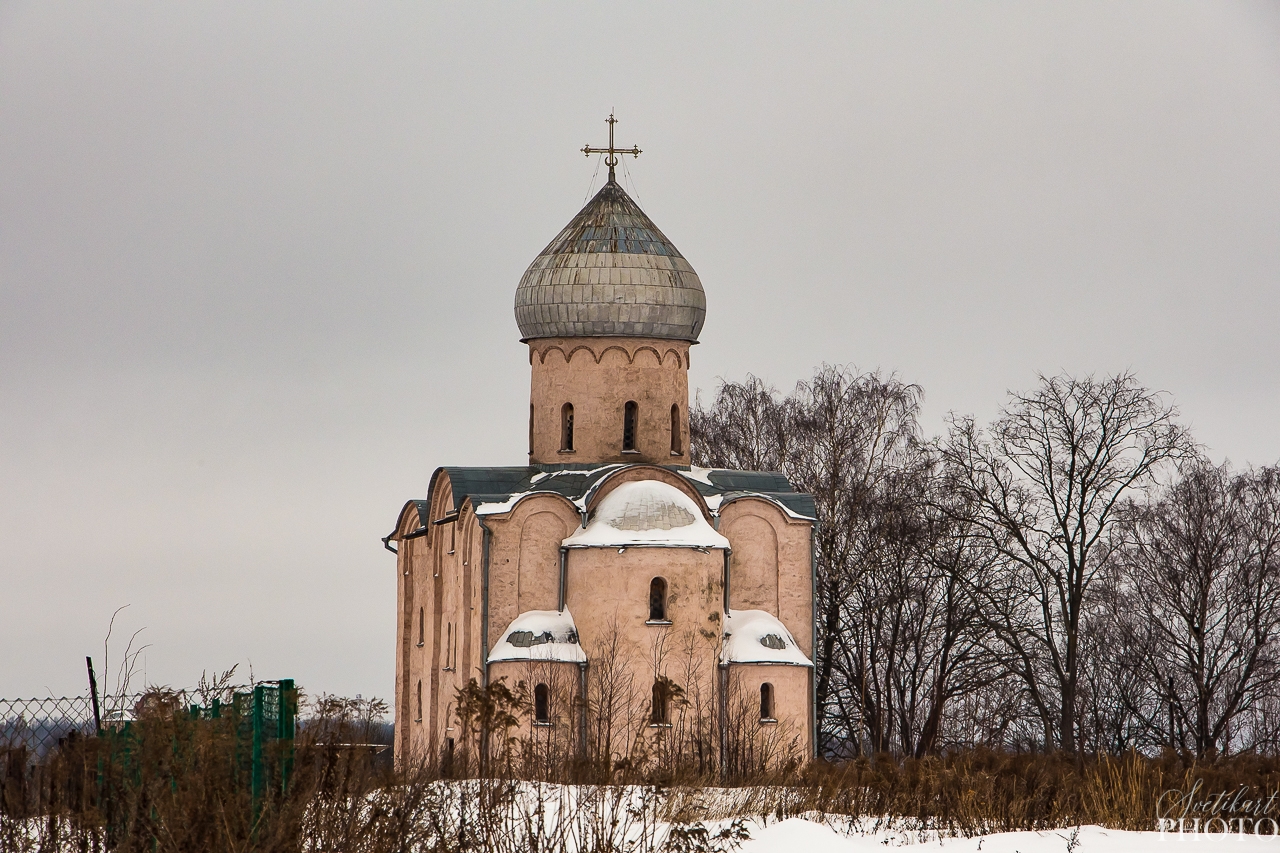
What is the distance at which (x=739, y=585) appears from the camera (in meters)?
25.2

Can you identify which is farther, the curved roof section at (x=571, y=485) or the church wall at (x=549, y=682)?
the curved roof section at (x=571, y=485)

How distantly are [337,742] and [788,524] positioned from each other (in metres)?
15.7

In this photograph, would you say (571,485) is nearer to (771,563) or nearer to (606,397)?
(606,397)

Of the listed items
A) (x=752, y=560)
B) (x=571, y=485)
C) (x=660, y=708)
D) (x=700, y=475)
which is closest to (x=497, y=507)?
(x=571, y=485)

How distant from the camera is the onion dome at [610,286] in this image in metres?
26.2

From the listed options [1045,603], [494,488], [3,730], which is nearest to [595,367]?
[494,488]

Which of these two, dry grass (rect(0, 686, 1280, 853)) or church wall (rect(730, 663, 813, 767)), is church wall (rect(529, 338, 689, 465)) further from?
dry grass (rect(0, 686, 1280, 853))

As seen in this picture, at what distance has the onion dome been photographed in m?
26.2

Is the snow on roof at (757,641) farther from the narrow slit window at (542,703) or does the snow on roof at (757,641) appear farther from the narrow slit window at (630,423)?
the narrow slit window at (630,423)

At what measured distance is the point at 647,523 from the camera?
2366 cm

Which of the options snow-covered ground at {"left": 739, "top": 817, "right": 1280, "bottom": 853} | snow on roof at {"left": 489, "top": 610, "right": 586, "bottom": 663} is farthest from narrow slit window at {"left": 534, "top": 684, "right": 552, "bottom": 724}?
snow-covered ground at {"left": 739, "top": 817, "right": 1280, "bottom": 853}

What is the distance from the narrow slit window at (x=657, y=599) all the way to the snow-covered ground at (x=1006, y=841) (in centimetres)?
829

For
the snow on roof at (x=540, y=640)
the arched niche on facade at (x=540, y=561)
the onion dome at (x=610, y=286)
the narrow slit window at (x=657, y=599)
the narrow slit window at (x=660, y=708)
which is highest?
the onion dome at (x=610, y=286)

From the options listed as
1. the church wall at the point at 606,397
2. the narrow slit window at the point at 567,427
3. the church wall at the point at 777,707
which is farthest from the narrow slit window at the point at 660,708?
the narrow slit window at the point at 567,427
